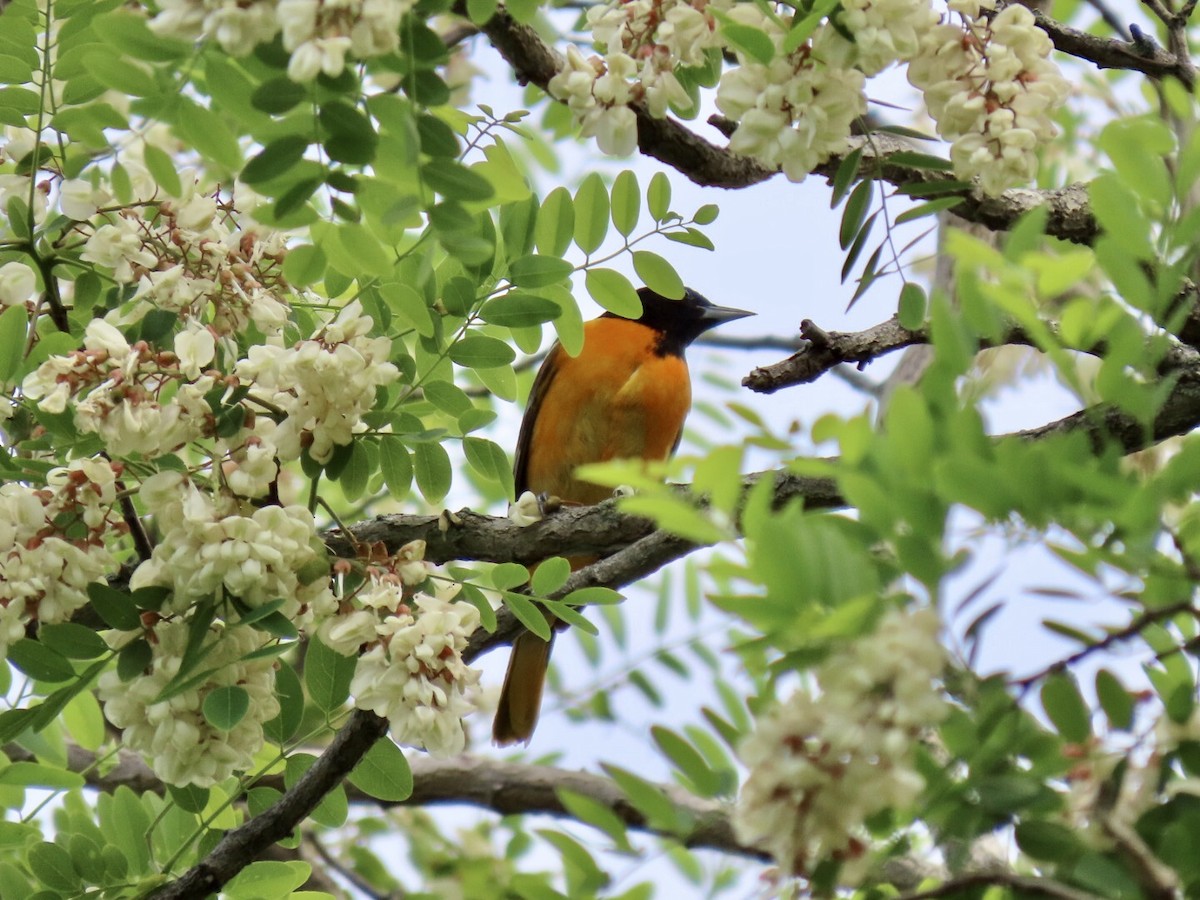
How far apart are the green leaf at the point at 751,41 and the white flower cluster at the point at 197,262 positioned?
881mm

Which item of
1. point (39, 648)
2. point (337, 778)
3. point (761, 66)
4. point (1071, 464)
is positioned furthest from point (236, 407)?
point (1071, 464)

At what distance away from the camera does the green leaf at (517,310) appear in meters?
2.54

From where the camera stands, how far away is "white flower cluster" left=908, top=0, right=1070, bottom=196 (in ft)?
6.73

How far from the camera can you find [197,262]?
2.37 meters

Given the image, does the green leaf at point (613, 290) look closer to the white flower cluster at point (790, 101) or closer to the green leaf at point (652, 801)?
the white flower cluster at point (790, 101)

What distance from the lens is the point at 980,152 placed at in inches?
80.7

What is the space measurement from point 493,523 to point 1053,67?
156 centimetres

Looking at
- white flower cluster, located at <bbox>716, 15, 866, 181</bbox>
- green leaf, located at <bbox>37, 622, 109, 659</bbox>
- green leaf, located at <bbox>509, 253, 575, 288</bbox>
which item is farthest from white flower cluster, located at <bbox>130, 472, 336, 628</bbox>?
white flower cluster, located at <bbox>716, 15, 866, 181</bbox>

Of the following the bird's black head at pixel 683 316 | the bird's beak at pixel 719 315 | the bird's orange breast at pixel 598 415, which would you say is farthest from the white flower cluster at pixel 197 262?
the bird's beak at pixel 719 315

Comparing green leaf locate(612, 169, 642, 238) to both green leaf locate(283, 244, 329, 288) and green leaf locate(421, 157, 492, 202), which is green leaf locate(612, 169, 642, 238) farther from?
green leaf locate(421, 157, 492, 202)

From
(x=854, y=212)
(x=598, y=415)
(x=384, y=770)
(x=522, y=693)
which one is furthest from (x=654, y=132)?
(x=522, y=693)

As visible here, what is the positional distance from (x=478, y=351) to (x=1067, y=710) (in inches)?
55.8

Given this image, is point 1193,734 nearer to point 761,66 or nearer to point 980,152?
point 980,152

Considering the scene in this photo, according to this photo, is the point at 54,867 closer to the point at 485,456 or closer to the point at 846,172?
the point at 485,456
